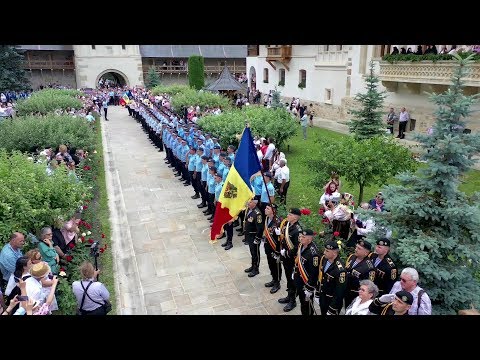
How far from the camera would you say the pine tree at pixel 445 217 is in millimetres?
5293

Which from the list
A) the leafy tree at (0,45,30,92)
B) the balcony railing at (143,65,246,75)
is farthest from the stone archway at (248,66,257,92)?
the leafy tree at (0,45,30,92)

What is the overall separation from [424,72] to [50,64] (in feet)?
141

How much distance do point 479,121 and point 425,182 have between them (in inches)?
472

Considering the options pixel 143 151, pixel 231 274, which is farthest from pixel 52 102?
pixel 231 274

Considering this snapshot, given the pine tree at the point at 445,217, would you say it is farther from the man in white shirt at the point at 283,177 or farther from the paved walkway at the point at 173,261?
the man in white shirt at the point at 283,177

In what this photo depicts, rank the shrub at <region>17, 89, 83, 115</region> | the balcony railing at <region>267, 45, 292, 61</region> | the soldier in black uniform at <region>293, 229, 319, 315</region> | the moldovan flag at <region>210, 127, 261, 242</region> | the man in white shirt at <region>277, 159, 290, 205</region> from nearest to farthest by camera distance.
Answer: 1. the soldier in black uniform at <region>293, 229, 319, 315</region>
2. the moldovan flag at <region>210, 127, 261, 242</region>
3. the man in white shirt at <region>277, 159, 290, 205</region>
4. the shrub at <region>17, 89, 83, 115</region>
5. the balcony railing at <region>267, 45, 292, 61</region>

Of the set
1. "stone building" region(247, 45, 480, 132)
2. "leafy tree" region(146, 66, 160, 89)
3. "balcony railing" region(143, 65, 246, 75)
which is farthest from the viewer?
"balcony railing" region(143, 65, 246, 75)

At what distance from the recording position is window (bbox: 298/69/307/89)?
29594 millimetres

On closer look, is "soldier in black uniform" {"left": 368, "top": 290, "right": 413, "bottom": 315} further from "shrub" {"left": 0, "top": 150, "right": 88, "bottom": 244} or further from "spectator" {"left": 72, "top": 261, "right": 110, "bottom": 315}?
"shrub" {"left": 0, "top": 150, "right": 88, "bottom": 244}

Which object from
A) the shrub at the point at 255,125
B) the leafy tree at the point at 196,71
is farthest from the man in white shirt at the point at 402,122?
the leafy tree at the point at 196,71

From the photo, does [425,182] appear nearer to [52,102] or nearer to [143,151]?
[143,151]

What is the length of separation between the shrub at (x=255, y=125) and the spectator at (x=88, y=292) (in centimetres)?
1061

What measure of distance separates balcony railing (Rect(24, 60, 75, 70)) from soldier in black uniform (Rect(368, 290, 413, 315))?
49.3 metres

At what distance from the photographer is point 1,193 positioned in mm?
6906
